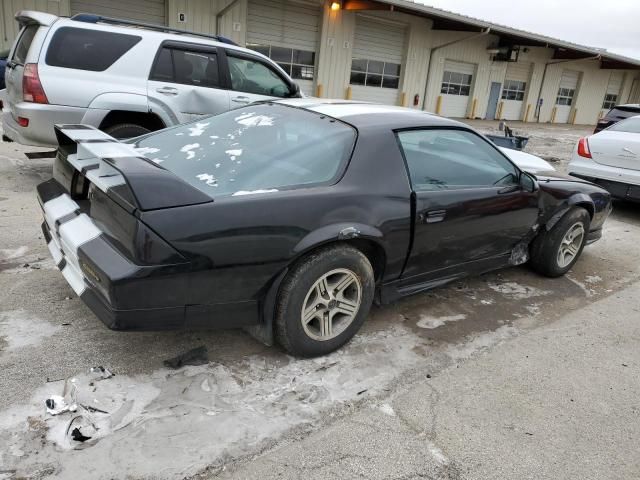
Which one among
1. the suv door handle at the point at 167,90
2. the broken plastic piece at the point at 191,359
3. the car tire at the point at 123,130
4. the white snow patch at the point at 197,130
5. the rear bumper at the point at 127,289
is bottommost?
the broken plastic piece at the point at 191,359

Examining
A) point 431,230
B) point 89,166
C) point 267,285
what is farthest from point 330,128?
point 89,166

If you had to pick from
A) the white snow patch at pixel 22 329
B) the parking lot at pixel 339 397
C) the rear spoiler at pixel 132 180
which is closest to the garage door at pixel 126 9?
the parking lot at pixel 339 397

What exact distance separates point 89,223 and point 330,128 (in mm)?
1520

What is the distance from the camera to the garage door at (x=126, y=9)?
12.6 m

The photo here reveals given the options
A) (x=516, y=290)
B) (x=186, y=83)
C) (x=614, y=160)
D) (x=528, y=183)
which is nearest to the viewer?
(x=528, y=183)

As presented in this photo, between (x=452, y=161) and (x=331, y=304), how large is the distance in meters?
1.47

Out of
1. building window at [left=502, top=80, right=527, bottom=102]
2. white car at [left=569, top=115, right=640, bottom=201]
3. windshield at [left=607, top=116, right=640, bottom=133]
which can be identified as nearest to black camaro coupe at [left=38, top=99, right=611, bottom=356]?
white car at [left=569, top=115, right=640, bottom=201]

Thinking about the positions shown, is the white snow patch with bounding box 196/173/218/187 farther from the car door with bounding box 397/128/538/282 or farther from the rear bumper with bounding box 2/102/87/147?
the rear bumper with bounding box 2/102/87/147

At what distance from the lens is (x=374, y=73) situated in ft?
62.8

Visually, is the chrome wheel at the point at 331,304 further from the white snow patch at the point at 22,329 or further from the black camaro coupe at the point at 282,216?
the white snow patch at the point at 22,329

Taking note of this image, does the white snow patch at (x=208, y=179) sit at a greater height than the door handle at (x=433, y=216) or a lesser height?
greater

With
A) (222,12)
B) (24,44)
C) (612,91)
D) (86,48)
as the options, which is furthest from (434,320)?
(612,91)

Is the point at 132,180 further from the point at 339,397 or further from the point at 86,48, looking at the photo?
the point at 86,48

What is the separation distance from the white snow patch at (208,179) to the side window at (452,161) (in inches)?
47.6
